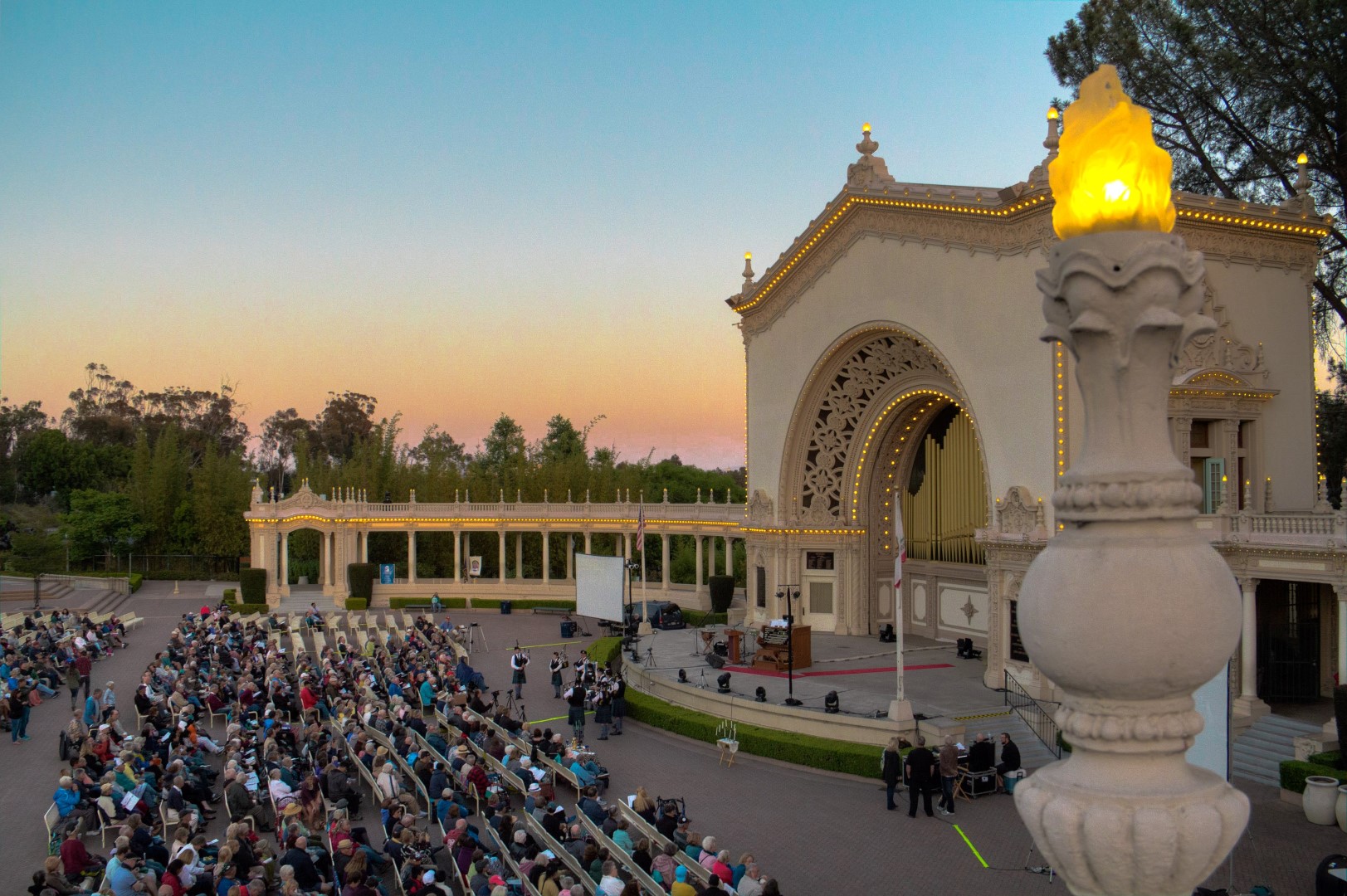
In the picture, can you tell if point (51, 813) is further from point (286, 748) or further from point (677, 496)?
point (677, 496)

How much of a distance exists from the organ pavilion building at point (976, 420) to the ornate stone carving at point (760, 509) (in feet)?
0.30

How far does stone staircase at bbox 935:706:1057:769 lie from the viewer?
826 inches

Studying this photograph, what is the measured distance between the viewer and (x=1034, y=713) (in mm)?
22547

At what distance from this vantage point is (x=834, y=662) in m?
29.6

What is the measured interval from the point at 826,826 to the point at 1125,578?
14467 mm

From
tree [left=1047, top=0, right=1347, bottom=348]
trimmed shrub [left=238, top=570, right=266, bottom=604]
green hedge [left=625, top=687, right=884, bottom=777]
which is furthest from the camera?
trimmed shrub [left=238, top=570, right=266, bottom=604]

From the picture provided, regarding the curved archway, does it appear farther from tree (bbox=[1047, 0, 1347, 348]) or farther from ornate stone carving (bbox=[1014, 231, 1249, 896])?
ornate stone carving (bbox=[1014, 231, 1249, 896])

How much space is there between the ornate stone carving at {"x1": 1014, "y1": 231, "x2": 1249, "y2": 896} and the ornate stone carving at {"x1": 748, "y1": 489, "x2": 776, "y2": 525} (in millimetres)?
32249

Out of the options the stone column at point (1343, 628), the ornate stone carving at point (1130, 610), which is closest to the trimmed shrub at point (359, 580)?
the stone column at point (1343, 628)

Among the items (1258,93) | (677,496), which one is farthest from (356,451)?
(1258,93)

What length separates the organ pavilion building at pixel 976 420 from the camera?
73.6 feet

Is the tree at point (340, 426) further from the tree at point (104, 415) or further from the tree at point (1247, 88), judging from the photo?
the tree at point (1247, 88)

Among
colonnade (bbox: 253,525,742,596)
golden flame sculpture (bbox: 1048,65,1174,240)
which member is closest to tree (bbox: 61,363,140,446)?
colonnade (bbox: 253,525,742,596)

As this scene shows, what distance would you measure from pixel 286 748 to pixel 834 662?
16273 mm
